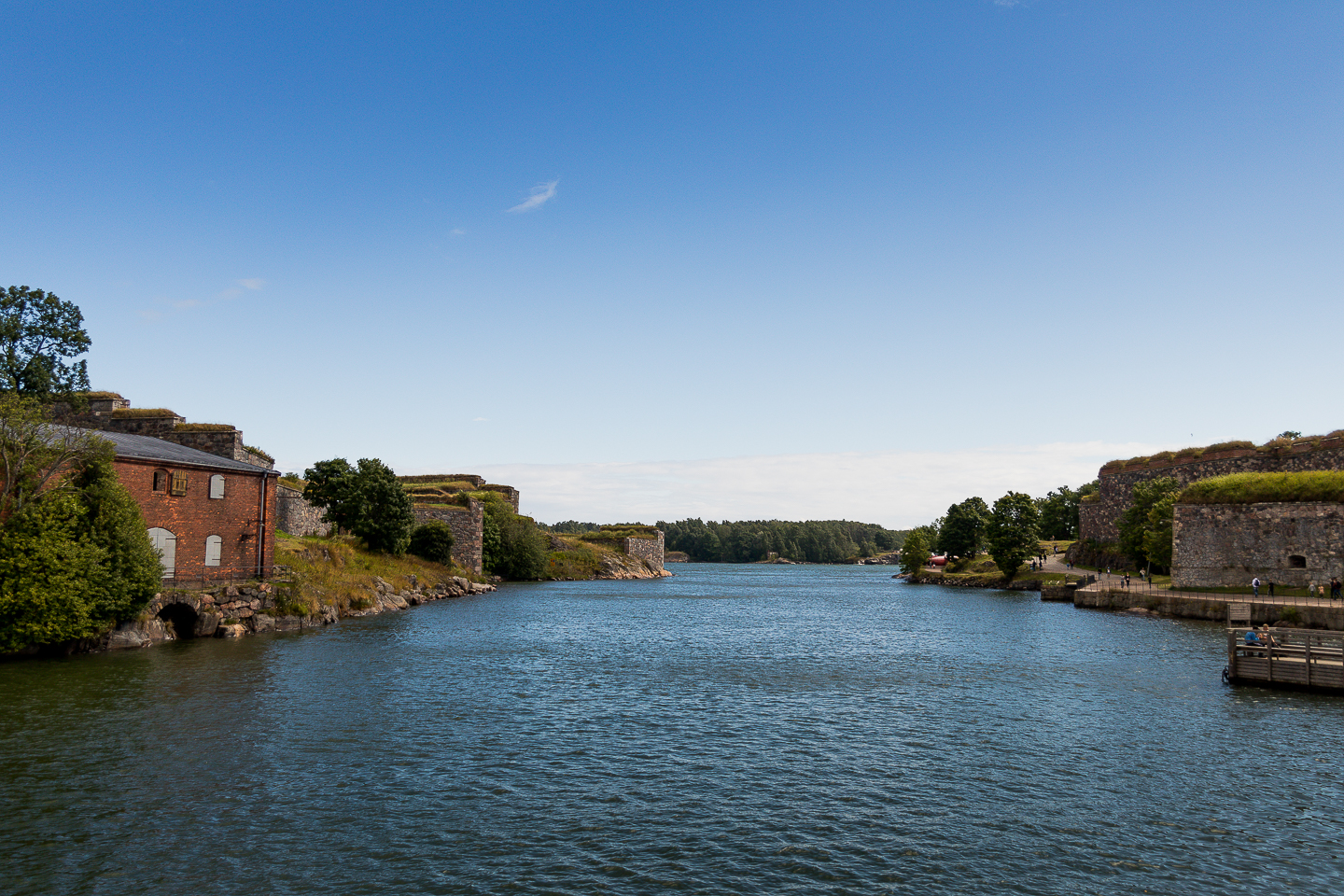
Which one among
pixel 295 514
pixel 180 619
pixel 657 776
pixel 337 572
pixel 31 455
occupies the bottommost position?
pixel 180 619

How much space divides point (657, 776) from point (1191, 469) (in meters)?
77.7

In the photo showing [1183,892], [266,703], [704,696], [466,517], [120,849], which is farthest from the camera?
[466,517]

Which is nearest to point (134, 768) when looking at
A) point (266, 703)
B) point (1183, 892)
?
point (266, 703)

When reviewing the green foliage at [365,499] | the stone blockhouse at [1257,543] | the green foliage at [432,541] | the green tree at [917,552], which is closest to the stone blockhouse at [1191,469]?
the stone blockhouse at [1257,543]

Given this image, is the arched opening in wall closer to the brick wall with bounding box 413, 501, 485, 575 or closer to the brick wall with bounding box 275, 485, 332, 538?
the brick wall with bounding box 275, 485, 332, 538

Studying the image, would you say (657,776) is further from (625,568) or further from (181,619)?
(625,568)

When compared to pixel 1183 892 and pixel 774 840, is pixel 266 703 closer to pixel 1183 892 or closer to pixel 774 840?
pixel 774 840

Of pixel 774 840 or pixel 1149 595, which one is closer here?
pixel 774 840

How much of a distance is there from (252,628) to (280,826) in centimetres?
3182

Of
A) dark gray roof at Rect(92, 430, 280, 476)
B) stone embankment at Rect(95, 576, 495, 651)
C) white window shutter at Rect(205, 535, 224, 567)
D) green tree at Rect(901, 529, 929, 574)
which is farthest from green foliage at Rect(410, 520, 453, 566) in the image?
green tree at Rect(901, 529, 929, 574)

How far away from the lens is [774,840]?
1455cm

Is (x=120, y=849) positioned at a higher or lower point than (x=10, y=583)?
lower

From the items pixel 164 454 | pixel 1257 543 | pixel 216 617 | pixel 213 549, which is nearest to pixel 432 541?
pixel 213 549

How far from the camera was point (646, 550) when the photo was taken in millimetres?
136000
